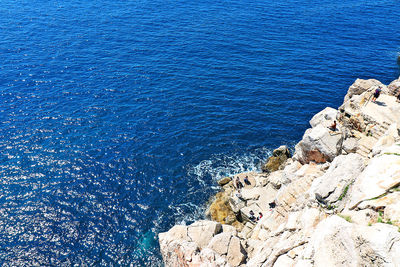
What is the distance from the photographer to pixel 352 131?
4862cm

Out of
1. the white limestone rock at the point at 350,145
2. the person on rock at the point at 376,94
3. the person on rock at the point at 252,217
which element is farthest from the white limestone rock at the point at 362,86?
the person on rock at the point at 252,217

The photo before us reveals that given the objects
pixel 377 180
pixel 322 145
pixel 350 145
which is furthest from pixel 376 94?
pixel 377 180

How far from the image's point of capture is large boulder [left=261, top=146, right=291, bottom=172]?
5703 centimetres

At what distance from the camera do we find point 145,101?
74.1m

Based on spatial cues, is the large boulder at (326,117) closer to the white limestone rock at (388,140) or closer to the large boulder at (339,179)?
the white limestone rock at (388,140)

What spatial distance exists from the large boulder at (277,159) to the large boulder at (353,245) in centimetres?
3051

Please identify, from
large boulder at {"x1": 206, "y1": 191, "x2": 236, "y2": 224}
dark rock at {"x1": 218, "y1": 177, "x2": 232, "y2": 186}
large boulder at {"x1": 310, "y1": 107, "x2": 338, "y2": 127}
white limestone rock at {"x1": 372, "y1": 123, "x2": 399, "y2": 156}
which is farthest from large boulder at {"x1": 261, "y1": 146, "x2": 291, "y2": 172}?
white limestone rock at {"x1": 372, "y1": 123, "x2": 399, "y2": 156}

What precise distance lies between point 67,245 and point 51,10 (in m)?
108

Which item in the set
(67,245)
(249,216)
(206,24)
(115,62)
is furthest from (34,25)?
(249,216)

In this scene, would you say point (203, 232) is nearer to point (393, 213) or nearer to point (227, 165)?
point (227, 165)

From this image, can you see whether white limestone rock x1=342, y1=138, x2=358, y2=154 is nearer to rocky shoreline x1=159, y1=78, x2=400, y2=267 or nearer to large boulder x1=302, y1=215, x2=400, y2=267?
rocky shoreline x1=159, y1=78, x2=400, y2=267

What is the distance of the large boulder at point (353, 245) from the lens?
20.8 m

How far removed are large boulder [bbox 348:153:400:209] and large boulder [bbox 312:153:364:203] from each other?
3.53 metres

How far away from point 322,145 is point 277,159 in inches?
500
